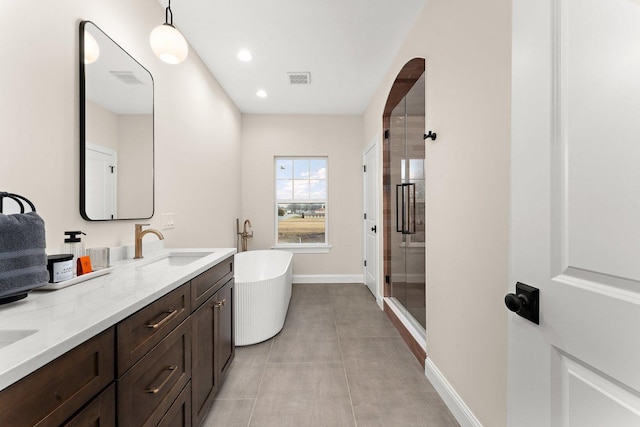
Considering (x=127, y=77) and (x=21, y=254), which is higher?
(x=127, y=77)

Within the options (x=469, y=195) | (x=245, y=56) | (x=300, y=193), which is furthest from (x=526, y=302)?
(x=300, y=193)

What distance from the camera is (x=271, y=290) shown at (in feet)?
8.71

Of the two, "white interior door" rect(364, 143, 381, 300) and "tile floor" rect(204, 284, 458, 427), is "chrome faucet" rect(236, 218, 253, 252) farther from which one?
"white interior door" rect(364, 143, 381, 300)

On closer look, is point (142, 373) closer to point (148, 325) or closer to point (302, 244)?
point (148, 325)

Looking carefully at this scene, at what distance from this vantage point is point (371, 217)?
4.11 meters

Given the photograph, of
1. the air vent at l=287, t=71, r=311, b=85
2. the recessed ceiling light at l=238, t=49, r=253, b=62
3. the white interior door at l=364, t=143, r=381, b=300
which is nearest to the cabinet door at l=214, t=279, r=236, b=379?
the white interior door at l=364, t=143, r=381, b=300

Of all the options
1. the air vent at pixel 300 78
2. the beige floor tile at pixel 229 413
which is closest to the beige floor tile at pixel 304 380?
the beige floor tile at pixel 229 413

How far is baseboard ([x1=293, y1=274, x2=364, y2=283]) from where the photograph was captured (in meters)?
4.62

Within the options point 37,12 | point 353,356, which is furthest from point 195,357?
point 37,12

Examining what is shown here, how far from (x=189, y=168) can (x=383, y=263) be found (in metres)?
2.47

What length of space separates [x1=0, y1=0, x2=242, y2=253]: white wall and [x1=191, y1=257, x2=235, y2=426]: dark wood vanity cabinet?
0.67m

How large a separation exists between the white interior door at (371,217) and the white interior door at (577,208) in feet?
9.66

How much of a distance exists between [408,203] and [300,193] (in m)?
2.26

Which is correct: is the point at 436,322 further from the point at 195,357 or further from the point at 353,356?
the point at 195,357
